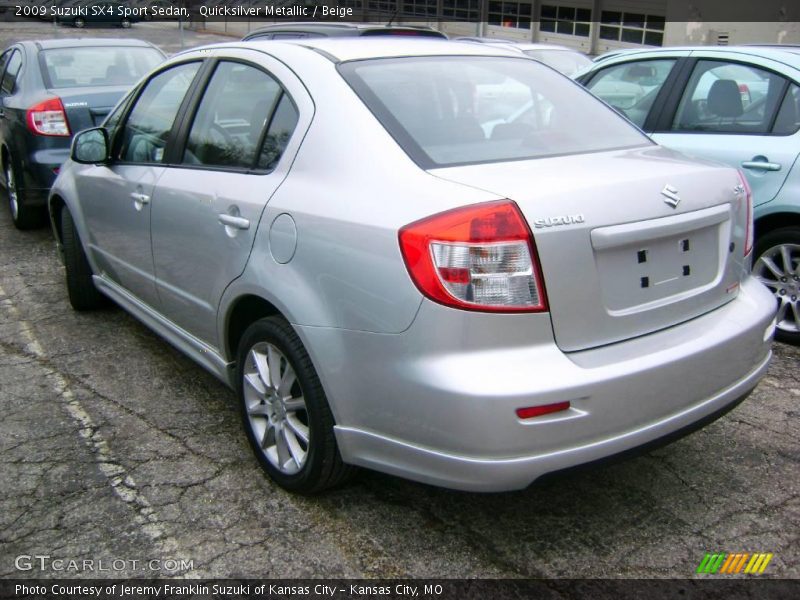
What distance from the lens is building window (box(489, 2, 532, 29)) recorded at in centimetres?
2855

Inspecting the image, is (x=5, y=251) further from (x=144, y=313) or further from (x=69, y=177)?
(x=144, y=313)

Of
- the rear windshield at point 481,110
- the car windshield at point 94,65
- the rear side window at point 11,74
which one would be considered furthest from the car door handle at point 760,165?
the rear side window at point 11,74

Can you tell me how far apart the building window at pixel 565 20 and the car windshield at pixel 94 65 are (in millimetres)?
20848

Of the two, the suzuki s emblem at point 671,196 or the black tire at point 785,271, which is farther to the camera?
the black tire at point 785,271

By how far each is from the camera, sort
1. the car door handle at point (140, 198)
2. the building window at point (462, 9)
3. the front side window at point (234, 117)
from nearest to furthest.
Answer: the front side window at point (234, 117) < the car door handle at point (140, 198) < the building window at point (462, 9)

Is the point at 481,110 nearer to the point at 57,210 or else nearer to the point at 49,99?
the point at 57,210

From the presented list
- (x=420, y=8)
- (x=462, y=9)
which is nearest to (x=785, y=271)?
(x=462, y=9)

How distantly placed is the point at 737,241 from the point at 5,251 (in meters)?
5.95

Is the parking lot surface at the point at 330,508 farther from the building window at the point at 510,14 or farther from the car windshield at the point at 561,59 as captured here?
the building window at the point at 510,14

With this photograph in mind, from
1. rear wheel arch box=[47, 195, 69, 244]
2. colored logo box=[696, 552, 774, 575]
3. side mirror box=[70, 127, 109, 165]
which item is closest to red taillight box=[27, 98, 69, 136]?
rear wheel arch box=[47, 195, 69, 244]

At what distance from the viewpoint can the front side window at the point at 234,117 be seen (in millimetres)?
3148

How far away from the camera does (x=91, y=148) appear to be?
412cm

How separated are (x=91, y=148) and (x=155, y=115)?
1.34 ft

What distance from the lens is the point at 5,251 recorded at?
6.72 meters
